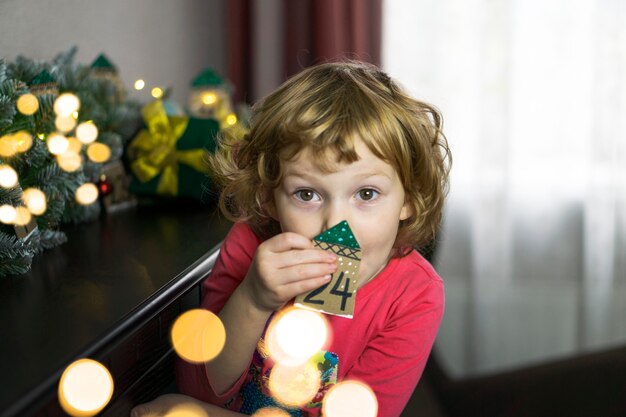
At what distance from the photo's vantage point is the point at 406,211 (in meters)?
1.10

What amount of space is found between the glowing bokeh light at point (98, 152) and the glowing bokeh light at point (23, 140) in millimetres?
298

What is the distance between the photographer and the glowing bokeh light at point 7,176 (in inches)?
41.8

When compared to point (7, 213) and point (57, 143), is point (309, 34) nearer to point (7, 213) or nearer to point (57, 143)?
point (57, 143)

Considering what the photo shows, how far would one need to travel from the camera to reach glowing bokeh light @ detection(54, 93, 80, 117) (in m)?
1.28

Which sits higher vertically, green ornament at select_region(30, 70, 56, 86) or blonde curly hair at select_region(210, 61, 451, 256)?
green ornament at select_region(30, 70, 56, 86)

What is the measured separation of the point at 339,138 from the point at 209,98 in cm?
108

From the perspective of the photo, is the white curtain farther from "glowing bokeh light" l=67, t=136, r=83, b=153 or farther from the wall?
"glowing bokeh light" l=67, t=136, r=83, b=153

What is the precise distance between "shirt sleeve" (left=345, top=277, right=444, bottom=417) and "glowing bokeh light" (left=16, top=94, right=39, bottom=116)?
0.67m

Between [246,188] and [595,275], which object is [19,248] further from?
[595,275]

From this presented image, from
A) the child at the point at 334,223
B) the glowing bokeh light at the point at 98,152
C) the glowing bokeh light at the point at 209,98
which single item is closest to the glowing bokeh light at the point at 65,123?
the glowing bokeh light at the point at 98,152

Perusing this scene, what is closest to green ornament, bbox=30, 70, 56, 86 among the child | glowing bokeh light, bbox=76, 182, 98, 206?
glowing bokeh light, bbox=76, 182, 98, 206

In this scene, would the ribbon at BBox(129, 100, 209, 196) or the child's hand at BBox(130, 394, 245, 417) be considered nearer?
the child's hand at BBox(130, 394, 245, 417)

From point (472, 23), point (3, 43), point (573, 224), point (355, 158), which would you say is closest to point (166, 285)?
point (355, 158)

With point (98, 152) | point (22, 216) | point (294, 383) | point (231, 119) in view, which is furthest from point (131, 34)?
point (294, 383)
